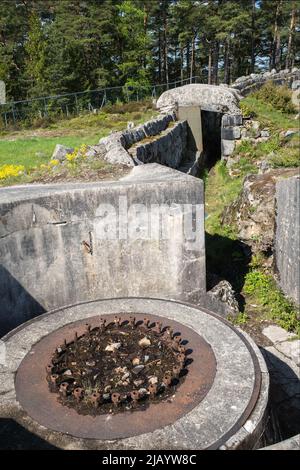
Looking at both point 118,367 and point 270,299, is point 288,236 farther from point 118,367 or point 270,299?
point 118,367

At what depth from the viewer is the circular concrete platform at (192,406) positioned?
3.34 meters

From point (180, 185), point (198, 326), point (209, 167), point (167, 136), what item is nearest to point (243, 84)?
point (209, 167)

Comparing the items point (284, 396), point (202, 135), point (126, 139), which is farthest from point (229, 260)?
point (202, 135)

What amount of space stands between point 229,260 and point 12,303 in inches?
190

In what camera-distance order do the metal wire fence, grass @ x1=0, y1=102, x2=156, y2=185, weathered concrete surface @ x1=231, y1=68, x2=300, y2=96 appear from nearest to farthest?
grass @ x1=0, y1=102, x2=156, y2=185, weathered concrete surface @ x1=231, y1=68, x2=300, y2=96, the metal wire fence

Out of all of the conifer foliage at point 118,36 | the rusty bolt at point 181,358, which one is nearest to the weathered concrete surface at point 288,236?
the rusty bolt at point 181,358

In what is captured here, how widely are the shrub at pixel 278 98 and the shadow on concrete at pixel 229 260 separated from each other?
1131 cm

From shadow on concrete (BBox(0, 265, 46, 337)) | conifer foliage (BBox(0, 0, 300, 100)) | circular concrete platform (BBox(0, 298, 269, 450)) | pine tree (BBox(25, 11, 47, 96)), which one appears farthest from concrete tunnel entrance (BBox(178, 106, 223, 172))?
pine tree (BBox(25, 11, 47, 96))

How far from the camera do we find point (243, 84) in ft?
74.4

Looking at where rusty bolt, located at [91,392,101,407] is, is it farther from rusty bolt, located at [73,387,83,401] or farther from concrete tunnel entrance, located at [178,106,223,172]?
concrete tunnel entrance, located at [178,106,223,172]

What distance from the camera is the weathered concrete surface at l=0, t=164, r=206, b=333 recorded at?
5891 mm

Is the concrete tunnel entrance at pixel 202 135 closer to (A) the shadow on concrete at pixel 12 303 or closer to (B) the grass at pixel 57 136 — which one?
(B) the grass at pixel 57 136

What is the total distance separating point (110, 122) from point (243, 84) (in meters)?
8.13

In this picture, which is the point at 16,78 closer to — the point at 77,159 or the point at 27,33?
the point at 27,33
